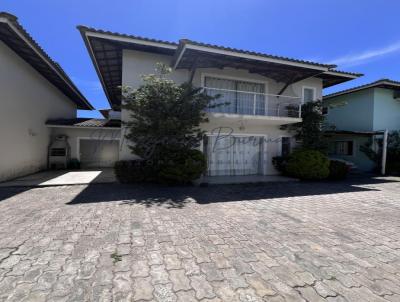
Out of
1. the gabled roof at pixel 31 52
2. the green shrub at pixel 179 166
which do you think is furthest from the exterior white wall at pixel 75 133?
the green shrub at pixel 179 166

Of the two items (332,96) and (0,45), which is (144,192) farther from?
(332,96)

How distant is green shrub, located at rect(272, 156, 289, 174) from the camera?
12.1m

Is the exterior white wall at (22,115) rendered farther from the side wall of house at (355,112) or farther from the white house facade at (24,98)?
the side wall of house at (355,112)

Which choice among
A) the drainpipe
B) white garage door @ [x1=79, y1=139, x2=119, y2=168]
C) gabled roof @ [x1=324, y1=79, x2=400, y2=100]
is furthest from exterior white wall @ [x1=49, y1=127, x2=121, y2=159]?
the drainpipe

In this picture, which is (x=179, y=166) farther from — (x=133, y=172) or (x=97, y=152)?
(x=97, y=152)

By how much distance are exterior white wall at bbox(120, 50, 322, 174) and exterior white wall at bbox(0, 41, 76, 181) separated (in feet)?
14.3

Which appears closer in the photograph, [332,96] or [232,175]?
[232,175]

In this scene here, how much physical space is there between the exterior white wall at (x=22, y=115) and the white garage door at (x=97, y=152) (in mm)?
2208

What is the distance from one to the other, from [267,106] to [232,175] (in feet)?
13.7

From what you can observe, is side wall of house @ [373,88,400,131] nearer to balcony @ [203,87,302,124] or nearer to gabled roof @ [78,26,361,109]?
balcony @ [203,87,302,124]

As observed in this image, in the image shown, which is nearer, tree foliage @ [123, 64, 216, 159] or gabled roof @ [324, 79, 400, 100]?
tree foliage @ [123, 64, 216, 159]

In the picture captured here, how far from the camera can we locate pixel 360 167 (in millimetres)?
16766

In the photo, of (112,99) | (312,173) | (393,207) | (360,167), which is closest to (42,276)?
(393,207)

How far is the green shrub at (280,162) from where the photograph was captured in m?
12.1
